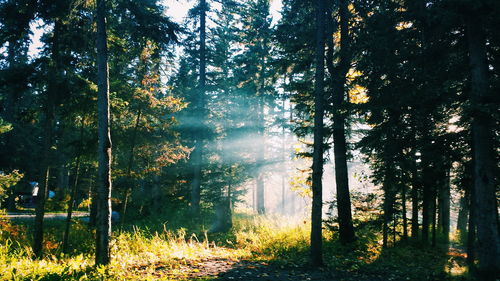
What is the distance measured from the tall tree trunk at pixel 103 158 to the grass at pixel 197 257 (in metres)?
0.61

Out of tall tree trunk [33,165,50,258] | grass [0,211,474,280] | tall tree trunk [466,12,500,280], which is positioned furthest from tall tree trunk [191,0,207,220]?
tall tree trunk [466,12,500,280]

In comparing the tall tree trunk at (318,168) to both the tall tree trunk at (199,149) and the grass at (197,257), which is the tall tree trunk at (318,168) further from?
the tall tree trunk at (199,149)

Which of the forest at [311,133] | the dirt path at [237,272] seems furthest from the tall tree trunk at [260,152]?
the dirt path at [237,272]

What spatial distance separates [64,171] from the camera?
A: 34.1 metres

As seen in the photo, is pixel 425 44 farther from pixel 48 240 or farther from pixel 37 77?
pixel 48 240

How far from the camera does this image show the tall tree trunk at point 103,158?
7321 millimetres

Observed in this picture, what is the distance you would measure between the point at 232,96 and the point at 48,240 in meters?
16.4

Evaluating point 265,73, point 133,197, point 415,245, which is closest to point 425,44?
point 415,245

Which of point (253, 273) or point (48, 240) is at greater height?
point (253, 273)

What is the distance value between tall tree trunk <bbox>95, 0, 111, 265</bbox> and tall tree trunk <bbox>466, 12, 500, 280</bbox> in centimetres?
1047

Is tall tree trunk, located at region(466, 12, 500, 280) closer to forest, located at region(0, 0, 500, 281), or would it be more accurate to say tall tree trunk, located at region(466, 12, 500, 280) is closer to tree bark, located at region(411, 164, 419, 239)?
forest, located at region(0, 0, 500, 281)

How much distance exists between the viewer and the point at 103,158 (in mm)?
7535

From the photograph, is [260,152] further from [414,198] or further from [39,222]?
[39,222]

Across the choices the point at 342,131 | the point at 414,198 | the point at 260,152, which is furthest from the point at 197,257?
the point at 260,152
